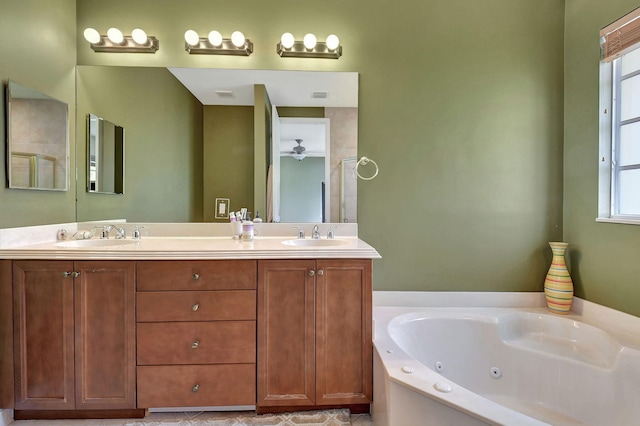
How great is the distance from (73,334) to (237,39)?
1958mm

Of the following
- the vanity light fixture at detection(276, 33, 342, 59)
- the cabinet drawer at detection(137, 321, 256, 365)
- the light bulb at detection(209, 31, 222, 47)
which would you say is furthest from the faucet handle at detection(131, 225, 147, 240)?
the vanity light fixture at detection(276, 33, 342, 59)

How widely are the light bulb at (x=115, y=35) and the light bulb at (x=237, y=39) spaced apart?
0.75 meters

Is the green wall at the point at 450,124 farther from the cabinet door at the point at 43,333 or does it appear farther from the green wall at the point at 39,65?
the cabinet door at the point at 43,333

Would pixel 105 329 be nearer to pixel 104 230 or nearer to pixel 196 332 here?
pixel 196 332

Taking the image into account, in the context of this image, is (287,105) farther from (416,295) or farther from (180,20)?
(416,295)

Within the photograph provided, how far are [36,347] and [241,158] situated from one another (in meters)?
1.49

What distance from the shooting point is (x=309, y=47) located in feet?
6.33

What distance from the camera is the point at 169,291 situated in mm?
1453

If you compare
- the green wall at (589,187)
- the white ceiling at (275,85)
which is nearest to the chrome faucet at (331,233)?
the white ceiling at (275,85)

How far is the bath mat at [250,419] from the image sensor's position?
1466 millimetres

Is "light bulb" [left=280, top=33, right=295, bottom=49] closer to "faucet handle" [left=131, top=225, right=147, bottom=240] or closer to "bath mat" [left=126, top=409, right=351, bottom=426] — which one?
"faucet handle" [left=131, top=225, right=147, bottom=240]

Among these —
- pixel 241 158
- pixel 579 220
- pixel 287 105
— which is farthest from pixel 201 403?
pixel 579 220

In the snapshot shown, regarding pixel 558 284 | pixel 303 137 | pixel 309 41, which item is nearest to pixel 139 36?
pixel 309 41

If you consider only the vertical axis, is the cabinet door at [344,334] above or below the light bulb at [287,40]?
below
